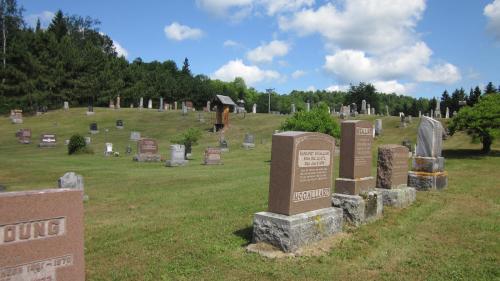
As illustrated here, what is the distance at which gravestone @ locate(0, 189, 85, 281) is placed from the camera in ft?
12.0

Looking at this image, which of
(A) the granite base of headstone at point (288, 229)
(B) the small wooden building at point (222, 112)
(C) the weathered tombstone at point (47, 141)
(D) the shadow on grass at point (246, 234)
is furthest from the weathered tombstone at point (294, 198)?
(B) the small wooden building at point (222, 112)

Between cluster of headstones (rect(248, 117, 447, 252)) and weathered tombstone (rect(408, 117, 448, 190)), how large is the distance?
2.70m

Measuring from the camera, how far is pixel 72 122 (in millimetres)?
50875

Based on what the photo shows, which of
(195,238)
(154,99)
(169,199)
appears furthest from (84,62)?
(195,238)

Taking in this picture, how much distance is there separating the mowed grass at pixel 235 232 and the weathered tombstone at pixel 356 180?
39cm

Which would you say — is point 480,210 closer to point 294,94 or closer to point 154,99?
point 154,99

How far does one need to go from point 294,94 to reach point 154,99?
83664mm

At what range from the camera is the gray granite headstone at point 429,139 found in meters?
14.7

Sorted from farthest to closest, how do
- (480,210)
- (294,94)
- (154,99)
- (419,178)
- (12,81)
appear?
(294,94)
(154,99)
(12,81)
(419,178)
(480,210)

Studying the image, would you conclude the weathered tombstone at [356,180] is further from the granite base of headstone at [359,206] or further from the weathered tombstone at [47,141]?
the weathered tombstone at [47,141]

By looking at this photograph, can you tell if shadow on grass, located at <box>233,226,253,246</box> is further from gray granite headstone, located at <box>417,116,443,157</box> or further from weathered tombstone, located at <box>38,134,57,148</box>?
weathered tombstone, located at <box>38,134,57,148</box>

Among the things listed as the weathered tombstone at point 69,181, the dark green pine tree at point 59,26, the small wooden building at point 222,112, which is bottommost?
the weathered tombstone at point 69,181

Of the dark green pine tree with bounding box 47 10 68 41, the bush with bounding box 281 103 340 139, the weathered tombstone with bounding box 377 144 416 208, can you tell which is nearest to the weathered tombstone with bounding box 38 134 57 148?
the bush with bounding box 281 103 340 139

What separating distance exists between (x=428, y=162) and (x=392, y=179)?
12.3 feet
